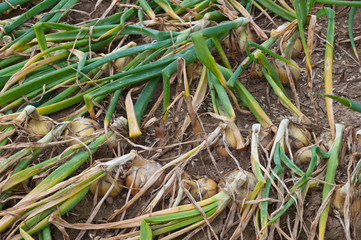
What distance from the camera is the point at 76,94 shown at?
1672mm

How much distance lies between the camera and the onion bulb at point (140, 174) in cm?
135

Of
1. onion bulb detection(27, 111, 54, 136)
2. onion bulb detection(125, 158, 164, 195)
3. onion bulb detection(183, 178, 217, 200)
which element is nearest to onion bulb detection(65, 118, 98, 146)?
onion bulb detection(27, 111, 54, 136)

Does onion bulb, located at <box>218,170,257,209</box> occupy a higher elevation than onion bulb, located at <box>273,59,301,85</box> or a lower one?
lower

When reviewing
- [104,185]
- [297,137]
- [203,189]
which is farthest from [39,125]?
[297,137]

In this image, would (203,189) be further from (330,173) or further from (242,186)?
(330,173)

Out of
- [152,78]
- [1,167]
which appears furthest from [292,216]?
[1,167]

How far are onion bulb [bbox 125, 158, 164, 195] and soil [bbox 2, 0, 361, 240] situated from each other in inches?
1.9

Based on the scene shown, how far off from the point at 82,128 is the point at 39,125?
14cm

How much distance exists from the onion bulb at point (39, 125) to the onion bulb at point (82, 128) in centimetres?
6

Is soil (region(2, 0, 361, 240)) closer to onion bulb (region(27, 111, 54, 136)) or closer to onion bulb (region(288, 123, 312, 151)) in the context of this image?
onion bulb (region(288, 123, 312, 151))

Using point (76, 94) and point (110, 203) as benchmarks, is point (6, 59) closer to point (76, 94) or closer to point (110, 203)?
point (76, 94)

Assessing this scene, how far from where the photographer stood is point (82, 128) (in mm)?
1486

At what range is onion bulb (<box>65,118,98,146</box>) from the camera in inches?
57.2

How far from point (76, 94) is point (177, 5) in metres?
0.55
